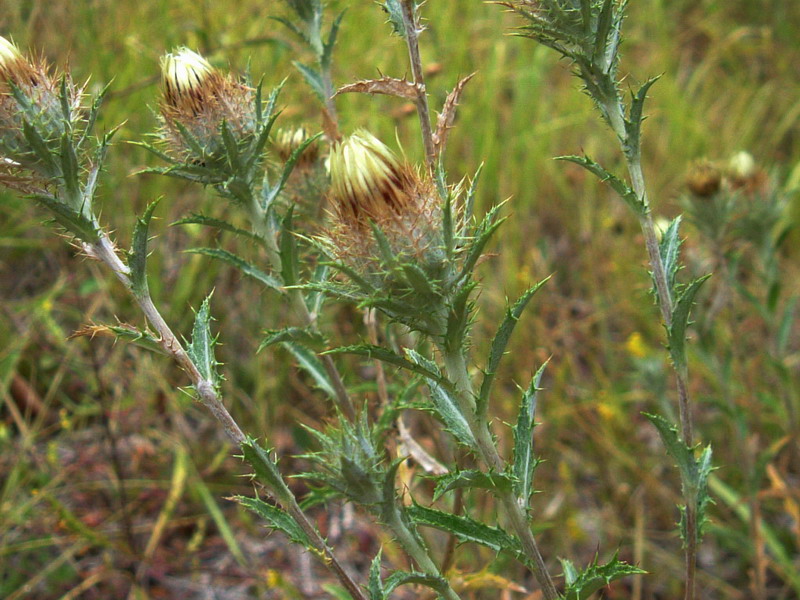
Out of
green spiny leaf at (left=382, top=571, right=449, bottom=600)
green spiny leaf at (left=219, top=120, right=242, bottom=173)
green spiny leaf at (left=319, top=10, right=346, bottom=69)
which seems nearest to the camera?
green spiny leaf at (left=382, top=571, right=449, bottom=600)

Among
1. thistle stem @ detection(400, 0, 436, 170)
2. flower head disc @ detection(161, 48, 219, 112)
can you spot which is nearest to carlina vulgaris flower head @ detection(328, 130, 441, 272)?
thistle stem @ detection(400, 0, 436, 170)

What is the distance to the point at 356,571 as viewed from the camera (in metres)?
3.22

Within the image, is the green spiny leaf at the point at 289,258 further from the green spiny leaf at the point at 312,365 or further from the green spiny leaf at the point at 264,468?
the green spiny leaf at the point at 264,468

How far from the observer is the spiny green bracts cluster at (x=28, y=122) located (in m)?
1.50

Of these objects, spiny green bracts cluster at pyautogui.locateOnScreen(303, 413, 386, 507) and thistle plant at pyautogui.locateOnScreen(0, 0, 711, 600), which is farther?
spiny green bracts cluster at pyautogui.locateOnScreen(303, 413, 386, 507)

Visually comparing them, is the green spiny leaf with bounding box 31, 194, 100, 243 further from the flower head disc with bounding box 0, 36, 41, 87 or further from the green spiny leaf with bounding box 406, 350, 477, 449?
the green spiny leaf with bounding box 406, 350, 477, 449

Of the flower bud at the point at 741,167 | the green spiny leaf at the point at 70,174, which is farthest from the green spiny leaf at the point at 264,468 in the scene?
the flower bud at the point at 741,167

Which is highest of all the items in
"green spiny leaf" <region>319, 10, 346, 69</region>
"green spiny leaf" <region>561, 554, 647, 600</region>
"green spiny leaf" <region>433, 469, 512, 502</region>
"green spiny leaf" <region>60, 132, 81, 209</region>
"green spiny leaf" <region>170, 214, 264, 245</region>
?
"green spiny leaf" <region>319, 10, 346, 69</region>

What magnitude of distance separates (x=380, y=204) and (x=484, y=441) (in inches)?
21.2

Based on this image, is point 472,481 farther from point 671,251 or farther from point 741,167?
point 741,167

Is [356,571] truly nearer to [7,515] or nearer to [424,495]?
[424,495]

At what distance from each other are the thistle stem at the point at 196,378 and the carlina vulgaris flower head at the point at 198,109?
0.30 meters

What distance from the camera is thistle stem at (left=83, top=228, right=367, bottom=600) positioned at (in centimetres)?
152

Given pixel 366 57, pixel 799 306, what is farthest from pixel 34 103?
pixel 799 306
